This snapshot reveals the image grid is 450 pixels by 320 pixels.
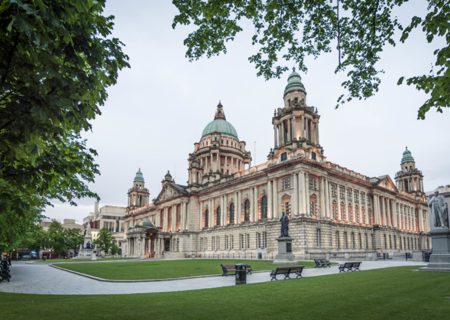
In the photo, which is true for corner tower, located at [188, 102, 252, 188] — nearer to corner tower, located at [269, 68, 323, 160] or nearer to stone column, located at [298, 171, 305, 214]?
corner tower, located at [269, 68, 323, 160]

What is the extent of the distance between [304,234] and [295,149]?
43.1 feet

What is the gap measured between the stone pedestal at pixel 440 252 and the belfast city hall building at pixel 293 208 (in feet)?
78.0

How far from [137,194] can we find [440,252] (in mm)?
102568

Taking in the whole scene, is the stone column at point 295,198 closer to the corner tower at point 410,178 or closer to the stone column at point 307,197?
the stone column at point 307,197

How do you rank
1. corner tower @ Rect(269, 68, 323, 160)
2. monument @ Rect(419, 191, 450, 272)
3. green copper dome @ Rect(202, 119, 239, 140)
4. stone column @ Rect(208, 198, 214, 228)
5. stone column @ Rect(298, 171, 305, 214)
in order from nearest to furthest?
monument @ Rect(419, 191, 450, 272) → stone column @ Rect(298, 171, 305, 214) → corner tower @ Rect(269, 68, 323, 160) → stone column @ Rect(208, 198, 214, 228) → green copper dome @ Rect(202, 119, 239, 140)

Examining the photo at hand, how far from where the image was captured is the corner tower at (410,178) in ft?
288

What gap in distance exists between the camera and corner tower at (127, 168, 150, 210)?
114m

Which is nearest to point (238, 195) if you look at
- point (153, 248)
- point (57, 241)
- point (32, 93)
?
point (153, 248)

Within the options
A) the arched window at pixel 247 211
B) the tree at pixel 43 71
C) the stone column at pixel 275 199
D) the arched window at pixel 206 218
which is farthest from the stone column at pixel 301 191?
the tree at pixel 43 71

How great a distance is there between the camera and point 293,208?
49.5 m

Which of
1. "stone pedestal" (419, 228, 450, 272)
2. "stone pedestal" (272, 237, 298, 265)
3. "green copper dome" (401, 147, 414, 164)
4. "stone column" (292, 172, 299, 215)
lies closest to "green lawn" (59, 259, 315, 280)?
"stone pedestal" (272, 237, 298, 265)

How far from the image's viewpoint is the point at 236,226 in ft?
202

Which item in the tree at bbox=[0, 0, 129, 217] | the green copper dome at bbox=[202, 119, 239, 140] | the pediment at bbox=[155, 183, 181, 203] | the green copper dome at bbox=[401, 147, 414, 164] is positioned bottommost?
the tree at bbox=[0, 0, 129, 217]

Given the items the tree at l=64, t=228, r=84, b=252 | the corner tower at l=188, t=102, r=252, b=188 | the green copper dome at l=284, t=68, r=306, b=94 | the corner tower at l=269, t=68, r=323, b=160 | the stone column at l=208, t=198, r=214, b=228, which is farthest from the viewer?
the tree at l=64, t=228, r=84, b=252
